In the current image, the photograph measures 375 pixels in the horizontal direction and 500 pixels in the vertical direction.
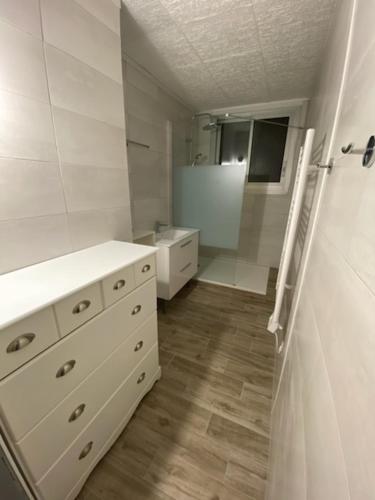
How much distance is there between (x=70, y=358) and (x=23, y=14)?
1.42m

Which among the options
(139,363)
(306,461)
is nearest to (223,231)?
(139,363)

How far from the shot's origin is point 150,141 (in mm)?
2086

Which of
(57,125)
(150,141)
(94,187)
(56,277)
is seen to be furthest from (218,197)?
(56,277)

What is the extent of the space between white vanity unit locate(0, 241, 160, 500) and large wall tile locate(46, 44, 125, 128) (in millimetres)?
795

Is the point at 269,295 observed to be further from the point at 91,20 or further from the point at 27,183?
the point at 91,20

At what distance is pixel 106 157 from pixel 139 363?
1304mm

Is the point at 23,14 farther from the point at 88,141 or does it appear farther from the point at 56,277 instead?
the point at 56,277

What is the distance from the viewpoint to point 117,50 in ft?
3.98

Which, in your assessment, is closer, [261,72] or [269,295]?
[261,72]

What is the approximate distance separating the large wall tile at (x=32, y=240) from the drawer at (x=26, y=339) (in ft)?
1.41

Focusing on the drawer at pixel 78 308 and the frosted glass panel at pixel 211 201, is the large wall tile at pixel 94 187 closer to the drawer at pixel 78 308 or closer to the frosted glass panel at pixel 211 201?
the drawer at pixel 78 308

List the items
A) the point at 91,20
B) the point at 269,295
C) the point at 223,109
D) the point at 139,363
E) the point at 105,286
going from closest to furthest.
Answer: the point at 105,286 < the point at 91,20 < the point at 139,363 < the point at 269,295 < the point at 223,109

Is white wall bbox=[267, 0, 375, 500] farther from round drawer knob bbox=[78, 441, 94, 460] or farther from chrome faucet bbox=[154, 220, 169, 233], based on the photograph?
chrome faucet bbox=[154, 220, 169, 233]

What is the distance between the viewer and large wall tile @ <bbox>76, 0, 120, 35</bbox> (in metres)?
1.03
